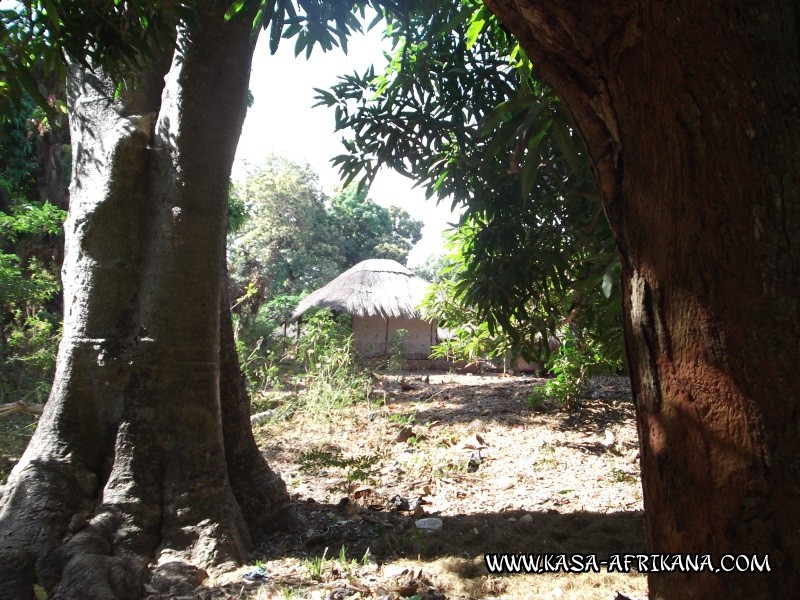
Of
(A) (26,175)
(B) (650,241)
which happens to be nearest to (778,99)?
(B) (650,241)

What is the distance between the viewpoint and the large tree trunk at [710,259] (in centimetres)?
113

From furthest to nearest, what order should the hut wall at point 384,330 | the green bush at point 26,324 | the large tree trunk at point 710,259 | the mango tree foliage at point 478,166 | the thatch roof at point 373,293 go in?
the hut wall at point 384,330 < the thatch roof at point 373,293 < the green bush at point 26,324 < the mango tree foliage at point 478,166 < the large tree trunk at point 710,259

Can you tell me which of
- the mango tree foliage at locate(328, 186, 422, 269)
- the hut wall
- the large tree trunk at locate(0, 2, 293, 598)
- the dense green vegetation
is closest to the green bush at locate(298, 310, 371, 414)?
the large tree trunk at locate(0, 2, 293, 598)

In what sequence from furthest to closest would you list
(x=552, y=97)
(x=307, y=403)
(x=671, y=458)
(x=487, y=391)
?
(x=487, y=391) < (x=307, y=403) < (x=552, y=97) < (x=671, y=458)

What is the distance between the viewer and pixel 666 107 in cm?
125

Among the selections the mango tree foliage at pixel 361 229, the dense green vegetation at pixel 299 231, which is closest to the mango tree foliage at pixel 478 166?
the dense green vegetation at pixel 299 231

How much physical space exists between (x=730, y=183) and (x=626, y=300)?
34cm

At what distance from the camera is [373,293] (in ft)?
65.2

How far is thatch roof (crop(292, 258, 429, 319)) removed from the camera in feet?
63.6

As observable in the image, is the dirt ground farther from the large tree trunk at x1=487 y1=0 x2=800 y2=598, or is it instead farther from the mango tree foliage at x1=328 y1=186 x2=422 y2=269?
the mango tree foliage at x1=328 y1=186 x2=422 y2=269

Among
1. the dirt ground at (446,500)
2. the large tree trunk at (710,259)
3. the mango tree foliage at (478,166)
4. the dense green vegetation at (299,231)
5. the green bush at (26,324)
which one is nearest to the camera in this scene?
the large tree trunk at (710,259)

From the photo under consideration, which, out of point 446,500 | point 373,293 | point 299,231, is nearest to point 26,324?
point 446,500

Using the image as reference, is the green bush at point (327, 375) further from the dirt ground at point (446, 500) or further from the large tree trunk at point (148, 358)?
the large tree trunk at point (148, 358)

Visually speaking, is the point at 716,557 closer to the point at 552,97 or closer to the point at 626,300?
the point at 626,300
